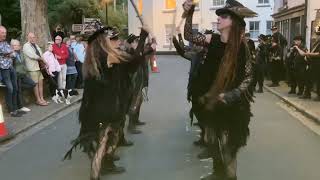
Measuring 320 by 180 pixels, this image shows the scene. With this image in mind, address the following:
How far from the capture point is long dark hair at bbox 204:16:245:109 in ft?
18.4

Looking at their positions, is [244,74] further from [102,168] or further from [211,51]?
[102,168]

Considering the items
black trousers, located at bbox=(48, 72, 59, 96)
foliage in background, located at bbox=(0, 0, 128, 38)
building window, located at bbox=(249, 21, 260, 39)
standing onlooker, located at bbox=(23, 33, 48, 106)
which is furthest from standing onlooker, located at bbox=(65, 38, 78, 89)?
building window, located at bbox=(249, 21, 260, 39)

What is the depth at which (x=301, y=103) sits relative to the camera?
13.5 metres

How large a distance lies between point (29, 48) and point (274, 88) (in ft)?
28.8

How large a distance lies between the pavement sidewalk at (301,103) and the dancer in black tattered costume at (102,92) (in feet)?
19.7

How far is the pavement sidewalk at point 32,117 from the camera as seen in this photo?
34.3 ft

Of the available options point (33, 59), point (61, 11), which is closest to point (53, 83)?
point (33, 59)

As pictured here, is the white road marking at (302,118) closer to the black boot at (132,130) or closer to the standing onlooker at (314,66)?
the standing onlooker at (314,66)

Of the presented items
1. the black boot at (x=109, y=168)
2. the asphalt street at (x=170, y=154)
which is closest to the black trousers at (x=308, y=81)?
the asphalt street at (x=170, y=154)

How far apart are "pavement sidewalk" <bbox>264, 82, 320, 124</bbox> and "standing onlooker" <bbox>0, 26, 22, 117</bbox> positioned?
21.9 feet

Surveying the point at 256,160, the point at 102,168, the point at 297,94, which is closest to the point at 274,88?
the point at 297,94

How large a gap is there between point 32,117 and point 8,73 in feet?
3.71

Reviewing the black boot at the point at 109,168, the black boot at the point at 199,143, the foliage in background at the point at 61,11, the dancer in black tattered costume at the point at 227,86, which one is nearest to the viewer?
the dancer in black tattered costume at the point at 227,86

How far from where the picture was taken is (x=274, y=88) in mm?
17938
